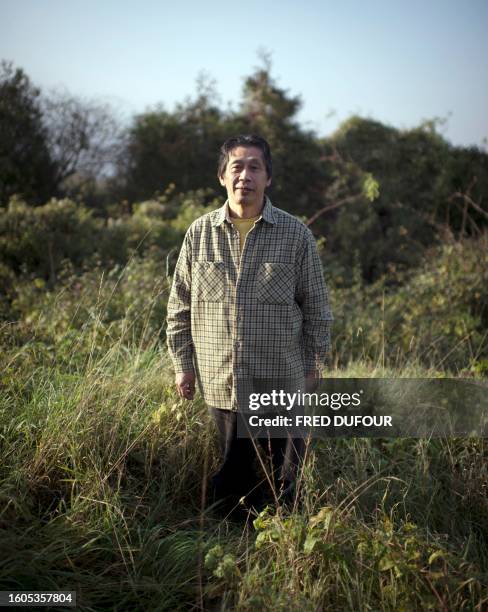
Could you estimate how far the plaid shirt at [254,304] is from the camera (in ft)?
9.32

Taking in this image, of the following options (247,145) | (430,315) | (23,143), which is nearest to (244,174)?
(247,145)

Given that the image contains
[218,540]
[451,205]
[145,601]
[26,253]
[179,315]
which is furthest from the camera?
[451,205]

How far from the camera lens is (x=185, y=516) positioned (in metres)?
2.99

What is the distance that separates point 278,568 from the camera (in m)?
2.40

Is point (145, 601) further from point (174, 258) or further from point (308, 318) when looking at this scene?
point (174, 258)

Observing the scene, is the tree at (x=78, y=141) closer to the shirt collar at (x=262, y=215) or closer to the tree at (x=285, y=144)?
the tree at (x=285, y=144)

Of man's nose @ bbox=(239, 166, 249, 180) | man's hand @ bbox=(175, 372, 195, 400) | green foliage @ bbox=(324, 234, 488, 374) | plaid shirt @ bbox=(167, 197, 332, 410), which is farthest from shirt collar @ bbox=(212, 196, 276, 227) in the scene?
green foliage @ bbox=(324, 234, 488, 374)

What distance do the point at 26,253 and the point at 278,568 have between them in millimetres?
6335

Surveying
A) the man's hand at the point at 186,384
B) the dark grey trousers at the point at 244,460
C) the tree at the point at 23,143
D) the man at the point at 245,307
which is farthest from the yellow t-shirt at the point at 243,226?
the tree at the point at 23,143

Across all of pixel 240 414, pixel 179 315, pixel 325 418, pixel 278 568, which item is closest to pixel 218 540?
pixel 278 568

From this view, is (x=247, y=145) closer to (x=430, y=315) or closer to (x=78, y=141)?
(x=430, y=315)

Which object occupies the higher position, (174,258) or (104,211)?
(104,211)

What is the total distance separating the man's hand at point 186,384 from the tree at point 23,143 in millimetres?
8693

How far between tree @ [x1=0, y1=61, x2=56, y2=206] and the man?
8.67 m
